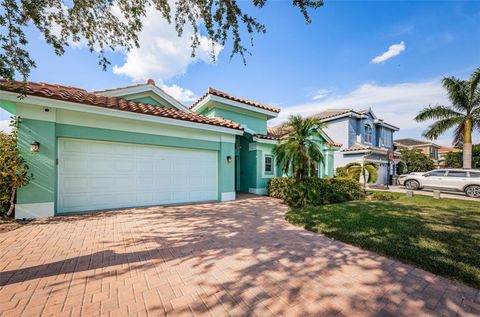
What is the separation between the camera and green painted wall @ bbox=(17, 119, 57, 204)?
609cm

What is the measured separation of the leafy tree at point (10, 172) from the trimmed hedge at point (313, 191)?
1016 centimetres

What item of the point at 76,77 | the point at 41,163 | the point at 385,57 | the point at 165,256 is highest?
the point at 385,57

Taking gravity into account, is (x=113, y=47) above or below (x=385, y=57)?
below

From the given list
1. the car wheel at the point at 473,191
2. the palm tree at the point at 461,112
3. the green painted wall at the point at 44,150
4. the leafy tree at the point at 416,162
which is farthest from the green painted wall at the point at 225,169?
the leafy tree at the point at 416,162

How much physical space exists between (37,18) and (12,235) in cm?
555

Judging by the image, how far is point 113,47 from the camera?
20.8 ft

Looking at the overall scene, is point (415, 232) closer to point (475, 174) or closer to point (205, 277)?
point (205, 277)

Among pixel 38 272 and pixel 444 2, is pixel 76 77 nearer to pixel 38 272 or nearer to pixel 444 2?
pixel 38 272

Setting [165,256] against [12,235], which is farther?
[12,235]

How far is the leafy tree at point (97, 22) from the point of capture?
4.58 meters

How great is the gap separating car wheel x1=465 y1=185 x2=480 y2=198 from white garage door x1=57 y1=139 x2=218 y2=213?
54.7 ft

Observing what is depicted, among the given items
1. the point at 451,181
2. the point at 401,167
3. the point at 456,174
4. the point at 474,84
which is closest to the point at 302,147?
the point at 451,181

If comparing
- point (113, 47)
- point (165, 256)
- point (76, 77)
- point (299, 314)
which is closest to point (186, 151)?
point (113, 47)

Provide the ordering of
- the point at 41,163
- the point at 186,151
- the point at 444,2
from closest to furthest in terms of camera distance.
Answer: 1. the point at 41,163
2. the point at 444,2
3. the point at 186,151
